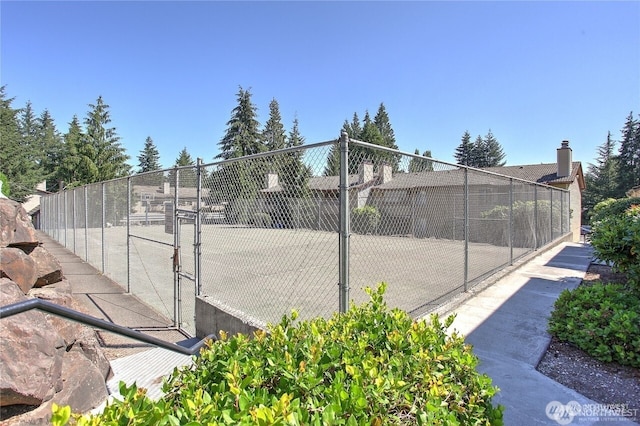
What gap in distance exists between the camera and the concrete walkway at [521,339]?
2.37m

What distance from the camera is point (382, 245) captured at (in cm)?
434

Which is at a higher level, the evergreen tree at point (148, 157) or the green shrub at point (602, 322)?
the evergreen tree at point (148, 157)

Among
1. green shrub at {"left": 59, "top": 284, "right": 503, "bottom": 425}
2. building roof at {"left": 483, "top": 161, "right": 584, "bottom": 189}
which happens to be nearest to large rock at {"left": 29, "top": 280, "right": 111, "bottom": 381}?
green shrub at {"left": 59, "top": 284, "right": 503, "bottom": 425}

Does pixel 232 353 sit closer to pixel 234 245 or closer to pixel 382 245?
pixel 382 245

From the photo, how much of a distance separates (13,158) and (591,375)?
44.0 m

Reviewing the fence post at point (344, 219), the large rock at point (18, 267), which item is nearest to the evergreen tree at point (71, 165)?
the large rock at point (18, 267)

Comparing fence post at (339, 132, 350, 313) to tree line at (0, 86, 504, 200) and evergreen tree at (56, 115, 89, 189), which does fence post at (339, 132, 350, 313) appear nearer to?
tree line at (0, 86, 504, 200)

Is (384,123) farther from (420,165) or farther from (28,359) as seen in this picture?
(28,359)

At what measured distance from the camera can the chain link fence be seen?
10.7ft

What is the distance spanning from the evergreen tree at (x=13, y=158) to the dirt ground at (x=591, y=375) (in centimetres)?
3967

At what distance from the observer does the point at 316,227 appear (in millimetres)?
3312

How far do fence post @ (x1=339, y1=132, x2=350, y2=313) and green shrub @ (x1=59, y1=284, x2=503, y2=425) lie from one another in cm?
73

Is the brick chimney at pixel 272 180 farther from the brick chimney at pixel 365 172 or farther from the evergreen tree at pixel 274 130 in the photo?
the evergreen tree at pixel 274 130

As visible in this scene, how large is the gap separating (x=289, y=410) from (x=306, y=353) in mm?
426
